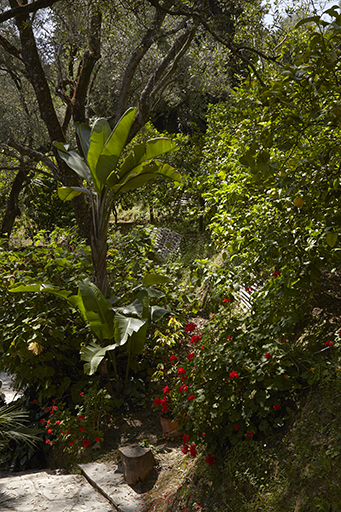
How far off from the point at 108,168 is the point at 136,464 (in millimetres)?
3031

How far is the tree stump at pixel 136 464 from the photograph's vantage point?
395cm

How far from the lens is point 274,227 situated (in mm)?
3936

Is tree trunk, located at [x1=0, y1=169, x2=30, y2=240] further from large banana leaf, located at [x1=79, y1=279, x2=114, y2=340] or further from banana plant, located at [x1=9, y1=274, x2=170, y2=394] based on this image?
large banana leaf, located at [x1=79, y1=279, x2=114, y2=340]

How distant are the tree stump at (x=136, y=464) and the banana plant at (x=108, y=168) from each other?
74.1 inches

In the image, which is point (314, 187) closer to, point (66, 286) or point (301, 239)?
point (301, 239)

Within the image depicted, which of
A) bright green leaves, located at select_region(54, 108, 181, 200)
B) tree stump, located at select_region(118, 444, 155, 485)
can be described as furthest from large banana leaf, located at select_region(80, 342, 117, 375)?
bright green leaves, located at select_region(54, 108, 181, 200)

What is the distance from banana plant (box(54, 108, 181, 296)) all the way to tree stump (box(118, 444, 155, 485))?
1.88 metres

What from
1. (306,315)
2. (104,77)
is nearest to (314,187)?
(306,315)

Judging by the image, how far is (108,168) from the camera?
4.68 metres

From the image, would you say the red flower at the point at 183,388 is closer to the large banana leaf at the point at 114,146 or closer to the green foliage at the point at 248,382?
the green foliage at the point at 248,382

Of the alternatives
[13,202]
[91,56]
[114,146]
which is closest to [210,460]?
[114,146]

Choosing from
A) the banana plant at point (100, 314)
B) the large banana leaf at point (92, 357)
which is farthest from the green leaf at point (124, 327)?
the large banana leaf at point (92, 357)

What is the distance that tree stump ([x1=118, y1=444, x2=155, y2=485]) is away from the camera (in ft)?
13.0

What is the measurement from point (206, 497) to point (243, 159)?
8.33ft
